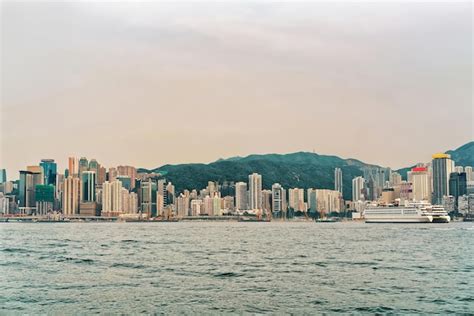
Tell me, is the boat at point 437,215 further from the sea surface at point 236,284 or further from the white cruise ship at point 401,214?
the sea surface at point 236,284

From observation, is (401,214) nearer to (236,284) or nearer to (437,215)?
(437,215)

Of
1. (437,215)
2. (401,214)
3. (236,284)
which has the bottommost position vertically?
(437,215)

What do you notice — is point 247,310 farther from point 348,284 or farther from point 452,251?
point 452,251

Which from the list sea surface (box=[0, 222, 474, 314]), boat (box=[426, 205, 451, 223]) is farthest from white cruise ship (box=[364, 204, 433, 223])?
sea surface (box=[0, 222, 474, 314])

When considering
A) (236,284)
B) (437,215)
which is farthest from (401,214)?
(236,284)

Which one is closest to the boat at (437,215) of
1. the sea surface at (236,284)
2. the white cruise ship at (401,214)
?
the white cruise ship at (401,214)

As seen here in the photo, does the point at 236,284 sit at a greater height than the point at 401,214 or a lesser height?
greater

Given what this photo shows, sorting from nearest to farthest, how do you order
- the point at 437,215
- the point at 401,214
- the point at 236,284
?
the point at 236,284, the point at 401,214, the point at 437,215

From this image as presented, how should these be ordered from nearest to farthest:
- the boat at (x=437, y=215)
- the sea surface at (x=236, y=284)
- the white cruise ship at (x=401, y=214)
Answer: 1. the sea surface at (x=236, y=284)
2. the white cruise ship at (x=401, y=214)
3. the boat at (x=437, y=215)

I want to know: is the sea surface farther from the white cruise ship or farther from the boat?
the boat
